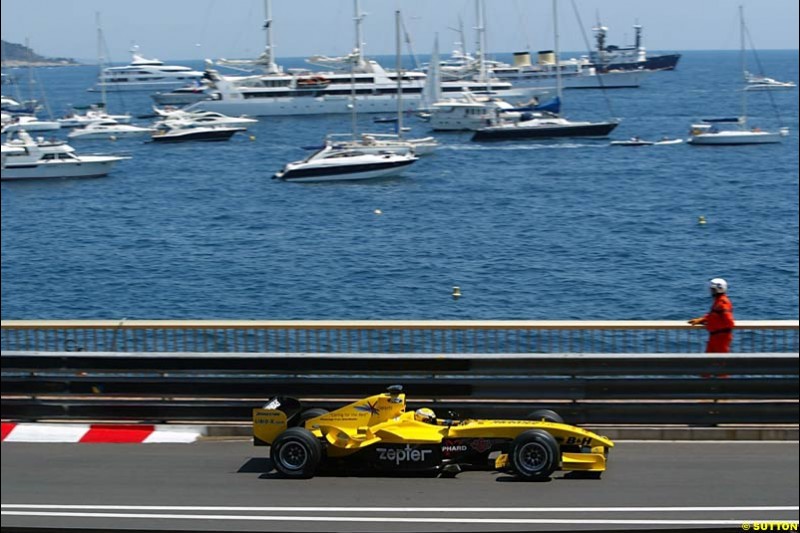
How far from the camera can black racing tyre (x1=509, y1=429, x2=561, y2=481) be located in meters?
8.96

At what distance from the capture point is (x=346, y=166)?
2672 inches

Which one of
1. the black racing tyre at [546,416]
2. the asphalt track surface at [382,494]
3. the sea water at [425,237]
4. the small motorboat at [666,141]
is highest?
the small motorboat at [666,141]

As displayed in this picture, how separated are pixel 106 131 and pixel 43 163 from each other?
2890 centimetres

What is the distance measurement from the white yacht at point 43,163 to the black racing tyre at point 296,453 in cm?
6495

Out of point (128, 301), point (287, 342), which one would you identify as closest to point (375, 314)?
point (128, 301)

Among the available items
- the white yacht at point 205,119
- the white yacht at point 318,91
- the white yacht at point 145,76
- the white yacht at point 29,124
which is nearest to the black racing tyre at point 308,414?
the white yacht at point 205,119

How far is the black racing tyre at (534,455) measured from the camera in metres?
8.96

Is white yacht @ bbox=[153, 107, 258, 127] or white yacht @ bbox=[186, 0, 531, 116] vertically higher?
white yacht @ bbox=[186, 0, 531, 116]

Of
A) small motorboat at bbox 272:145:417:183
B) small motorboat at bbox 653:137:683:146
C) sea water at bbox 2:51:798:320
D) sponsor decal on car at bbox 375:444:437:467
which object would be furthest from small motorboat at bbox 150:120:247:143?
sponsor decal on car at bbox 375:444:437:467

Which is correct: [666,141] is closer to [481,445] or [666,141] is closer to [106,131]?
[106,131]

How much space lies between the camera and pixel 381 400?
9.45 meters

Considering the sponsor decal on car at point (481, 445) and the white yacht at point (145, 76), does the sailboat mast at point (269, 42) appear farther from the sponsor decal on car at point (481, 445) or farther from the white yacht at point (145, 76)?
the sponsor decal on car at point (481, 445)

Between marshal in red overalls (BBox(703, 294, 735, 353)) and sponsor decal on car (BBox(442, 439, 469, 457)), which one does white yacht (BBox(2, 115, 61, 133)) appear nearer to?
marshal in red overalls (BBox(703, 294, 735, 353))

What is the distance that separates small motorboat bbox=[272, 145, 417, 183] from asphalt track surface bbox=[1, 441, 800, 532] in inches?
2297
